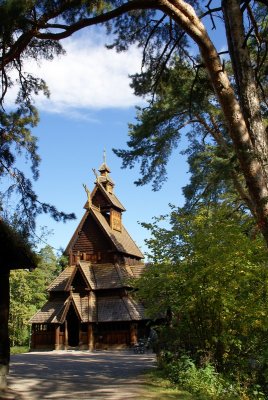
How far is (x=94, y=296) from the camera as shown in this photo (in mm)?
27594

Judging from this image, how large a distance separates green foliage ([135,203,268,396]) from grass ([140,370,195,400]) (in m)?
1.09

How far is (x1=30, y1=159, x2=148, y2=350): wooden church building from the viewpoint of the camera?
2620 centimetres

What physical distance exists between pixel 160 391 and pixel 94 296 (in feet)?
62.7

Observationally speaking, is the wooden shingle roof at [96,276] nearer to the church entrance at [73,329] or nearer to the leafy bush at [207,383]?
the church entrance at [73,329]

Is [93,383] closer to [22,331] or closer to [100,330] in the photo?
[100,330]

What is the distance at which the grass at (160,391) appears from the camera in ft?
26.9

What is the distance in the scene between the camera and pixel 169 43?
30.4ft

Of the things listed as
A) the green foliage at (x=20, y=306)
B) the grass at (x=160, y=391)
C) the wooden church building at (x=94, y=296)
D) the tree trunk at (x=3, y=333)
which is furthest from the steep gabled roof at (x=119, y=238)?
the tree trunk at (x=3, y=333)

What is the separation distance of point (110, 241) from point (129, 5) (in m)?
22.5

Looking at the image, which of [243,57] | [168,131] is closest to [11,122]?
[243,57]

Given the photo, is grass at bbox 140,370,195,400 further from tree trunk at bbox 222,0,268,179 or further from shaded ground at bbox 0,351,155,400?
tree trunk at bbox 222,0,268,179

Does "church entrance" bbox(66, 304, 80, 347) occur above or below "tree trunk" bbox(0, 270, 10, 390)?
below

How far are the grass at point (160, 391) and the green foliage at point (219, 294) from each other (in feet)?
3.57

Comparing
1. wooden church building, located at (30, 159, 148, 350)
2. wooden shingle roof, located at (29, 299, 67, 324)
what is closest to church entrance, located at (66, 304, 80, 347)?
wooden church building, located at (30, 159, 148, 350)
